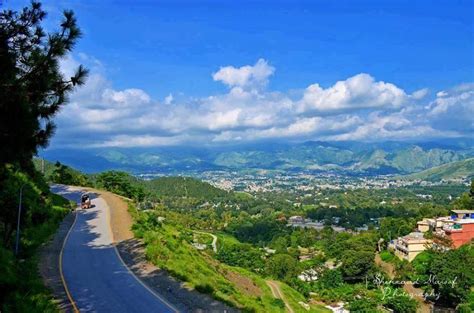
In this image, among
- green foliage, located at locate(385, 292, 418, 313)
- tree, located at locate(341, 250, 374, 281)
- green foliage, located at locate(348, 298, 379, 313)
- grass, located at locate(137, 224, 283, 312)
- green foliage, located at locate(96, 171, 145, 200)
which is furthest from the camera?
green foliage, located at locate(96, 171, 145, 200)

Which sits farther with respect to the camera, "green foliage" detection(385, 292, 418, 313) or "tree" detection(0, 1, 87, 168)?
"green foliage" detection(385, 292, 418, 313)

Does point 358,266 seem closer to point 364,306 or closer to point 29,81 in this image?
point 364,306

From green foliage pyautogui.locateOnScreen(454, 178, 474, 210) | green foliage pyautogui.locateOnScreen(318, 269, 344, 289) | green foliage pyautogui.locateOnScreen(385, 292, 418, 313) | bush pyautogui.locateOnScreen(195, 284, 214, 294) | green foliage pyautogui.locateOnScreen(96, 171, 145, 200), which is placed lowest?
green foliage pyautogui.locateOnScreen(318, 269, 344, 289)

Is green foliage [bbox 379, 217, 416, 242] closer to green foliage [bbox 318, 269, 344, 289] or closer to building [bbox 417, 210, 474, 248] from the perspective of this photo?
building [bbox 417, 210, 474, 248]

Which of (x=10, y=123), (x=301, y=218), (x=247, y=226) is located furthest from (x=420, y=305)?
(x=301, y=218)

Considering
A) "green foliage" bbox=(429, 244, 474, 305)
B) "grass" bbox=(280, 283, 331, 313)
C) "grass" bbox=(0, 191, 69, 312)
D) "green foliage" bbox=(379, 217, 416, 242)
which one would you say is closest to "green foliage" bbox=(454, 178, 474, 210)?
"green foliage" bbox=(379, 217, 416, 242)

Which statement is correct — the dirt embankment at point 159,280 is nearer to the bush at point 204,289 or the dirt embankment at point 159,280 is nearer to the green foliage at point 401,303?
the bush at point 204,289

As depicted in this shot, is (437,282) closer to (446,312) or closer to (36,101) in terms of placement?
(446,312)
